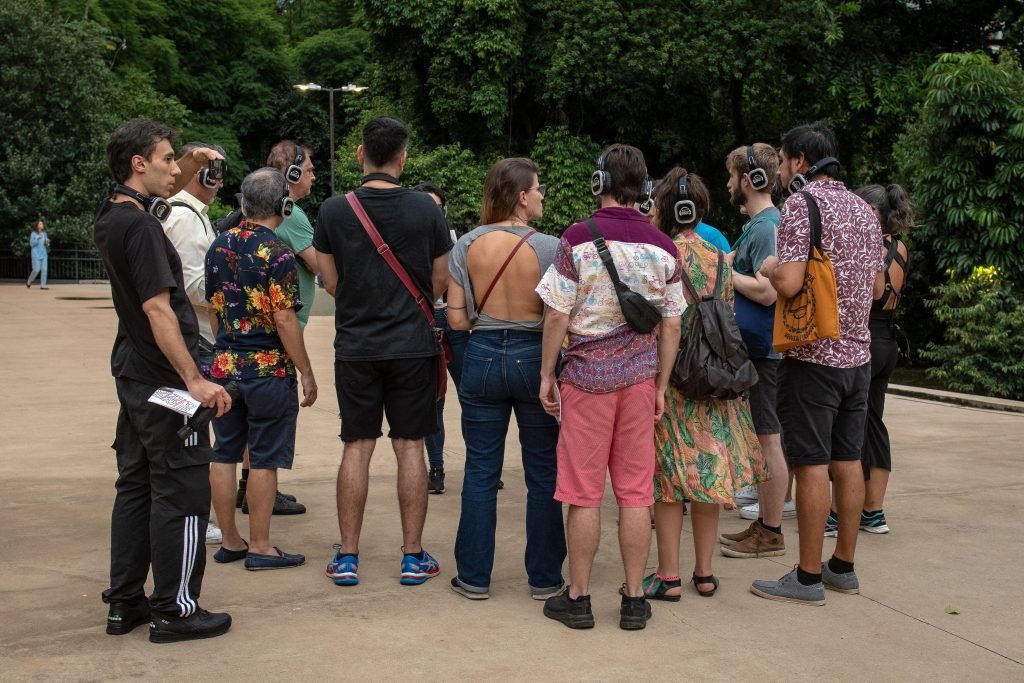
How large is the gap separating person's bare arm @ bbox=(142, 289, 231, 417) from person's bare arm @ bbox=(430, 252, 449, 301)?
49.3 inches

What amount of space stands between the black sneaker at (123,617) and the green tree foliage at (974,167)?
39.4ft

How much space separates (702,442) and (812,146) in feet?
4.46

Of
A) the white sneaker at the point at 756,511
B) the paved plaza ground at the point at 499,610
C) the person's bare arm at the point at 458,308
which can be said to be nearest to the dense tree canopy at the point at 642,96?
the paved plaza ground at the point at 499,610

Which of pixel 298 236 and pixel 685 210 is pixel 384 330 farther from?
pixel 685 210

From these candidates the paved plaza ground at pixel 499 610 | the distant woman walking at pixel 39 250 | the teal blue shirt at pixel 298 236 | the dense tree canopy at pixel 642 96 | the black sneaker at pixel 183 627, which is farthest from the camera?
the distant woman walking at pixel 39 250

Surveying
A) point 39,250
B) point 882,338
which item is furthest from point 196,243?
point 39,250

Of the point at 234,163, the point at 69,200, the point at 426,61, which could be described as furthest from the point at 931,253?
the point at 234,163

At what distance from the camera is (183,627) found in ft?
14.0

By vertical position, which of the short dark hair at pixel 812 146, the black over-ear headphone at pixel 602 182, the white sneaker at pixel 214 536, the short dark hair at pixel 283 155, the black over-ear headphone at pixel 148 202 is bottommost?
the white sneaker at pixel 214 536

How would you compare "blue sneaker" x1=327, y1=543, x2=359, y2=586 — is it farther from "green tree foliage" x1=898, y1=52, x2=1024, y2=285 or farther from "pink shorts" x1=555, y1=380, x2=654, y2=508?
"green tree foliage" x1=898, y1=52, x2=1024, y2=285

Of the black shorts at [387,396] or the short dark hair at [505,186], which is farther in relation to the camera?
the black shorts at [387,396]

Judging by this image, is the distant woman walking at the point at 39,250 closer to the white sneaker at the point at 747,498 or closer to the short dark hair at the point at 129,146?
the white sneaker at the point at 747,498

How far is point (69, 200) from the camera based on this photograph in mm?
35656

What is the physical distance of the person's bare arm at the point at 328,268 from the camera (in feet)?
16.6
